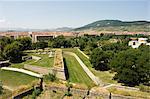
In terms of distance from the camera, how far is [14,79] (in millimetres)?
18094

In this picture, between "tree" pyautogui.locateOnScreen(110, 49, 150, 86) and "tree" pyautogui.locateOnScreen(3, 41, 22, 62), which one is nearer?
"tree" pyautogui.locateOnScreen(110, 49, 150, 86)

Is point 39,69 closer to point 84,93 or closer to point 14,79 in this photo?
point 14,79

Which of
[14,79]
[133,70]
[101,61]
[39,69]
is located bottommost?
[14,79]

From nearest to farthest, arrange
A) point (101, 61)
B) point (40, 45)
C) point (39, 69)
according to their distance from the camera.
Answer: point (39, 69) → point (101, 61) → point (40, 45)

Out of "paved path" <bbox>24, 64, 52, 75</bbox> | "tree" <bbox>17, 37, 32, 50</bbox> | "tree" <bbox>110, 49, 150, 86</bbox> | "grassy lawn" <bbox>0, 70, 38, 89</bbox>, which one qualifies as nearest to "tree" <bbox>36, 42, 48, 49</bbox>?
"tree" <bbox>17, 37, 32, 50</bbox>

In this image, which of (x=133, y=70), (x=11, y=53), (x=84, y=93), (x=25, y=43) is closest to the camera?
(x=84, y=93)

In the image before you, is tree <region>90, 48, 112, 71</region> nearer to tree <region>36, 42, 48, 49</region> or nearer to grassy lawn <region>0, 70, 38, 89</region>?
grassy lawn <region>0, 70, 38, 89</region>

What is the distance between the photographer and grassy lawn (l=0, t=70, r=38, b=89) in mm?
16641

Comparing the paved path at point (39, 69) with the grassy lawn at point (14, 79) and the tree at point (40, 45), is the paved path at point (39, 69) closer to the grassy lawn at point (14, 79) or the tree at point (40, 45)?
the grassy lawn at point (14, 79)

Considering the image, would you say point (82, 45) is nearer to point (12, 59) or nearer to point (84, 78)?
point (12, 59)

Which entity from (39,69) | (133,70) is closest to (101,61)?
(39,69)

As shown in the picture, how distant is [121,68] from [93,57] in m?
6.26

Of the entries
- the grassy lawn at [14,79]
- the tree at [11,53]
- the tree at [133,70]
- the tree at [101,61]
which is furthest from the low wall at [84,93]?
Answer: the tree at [11,53]

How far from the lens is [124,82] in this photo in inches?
607
